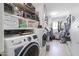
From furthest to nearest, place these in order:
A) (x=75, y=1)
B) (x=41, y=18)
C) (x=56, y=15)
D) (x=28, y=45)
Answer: (x=41, y=18) → (x=56, y=15) → (x=75, y=1) → (x=28, y=45)

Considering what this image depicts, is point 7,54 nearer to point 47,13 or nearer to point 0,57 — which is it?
point 0,57

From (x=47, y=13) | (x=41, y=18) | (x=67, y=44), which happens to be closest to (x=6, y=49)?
(x=47, y=13)

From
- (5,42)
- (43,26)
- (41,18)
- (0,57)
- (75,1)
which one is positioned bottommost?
(0,57)

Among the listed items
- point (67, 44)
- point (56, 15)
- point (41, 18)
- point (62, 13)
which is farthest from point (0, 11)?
point (67, 44)

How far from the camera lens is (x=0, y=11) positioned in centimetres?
70

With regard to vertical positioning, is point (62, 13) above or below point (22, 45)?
above

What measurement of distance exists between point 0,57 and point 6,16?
38 centimetres

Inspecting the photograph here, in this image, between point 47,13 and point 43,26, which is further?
point 43,26

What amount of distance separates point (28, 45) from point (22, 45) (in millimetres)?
127

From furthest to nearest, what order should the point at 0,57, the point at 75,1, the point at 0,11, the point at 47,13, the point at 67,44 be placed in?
1. the point at 67,44
2. the point at 47,13
3. the point at 75,1
4. the point at 0,57
5. the point at 0,11

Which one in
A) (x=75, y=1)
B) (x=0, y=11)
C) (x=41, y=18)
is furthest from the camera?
(x=41, y=18)

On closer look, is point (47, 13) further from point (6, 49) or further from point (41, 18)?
point (6, 49)

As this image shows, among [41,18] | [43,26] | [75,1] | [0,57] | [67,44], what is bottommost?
[67,44]

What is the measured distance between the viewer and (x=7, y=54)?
0.75m
